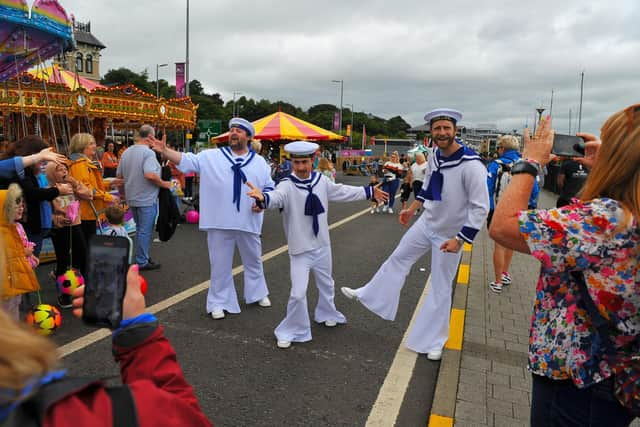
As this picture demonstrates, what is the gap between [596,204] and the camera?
4.78ft

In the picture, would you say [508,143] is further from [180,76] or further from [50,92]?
[180,76]

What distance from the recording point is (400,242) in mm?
4633

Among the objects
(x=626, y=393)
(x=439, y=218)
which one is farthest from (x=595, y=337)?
(x=439, y=218)

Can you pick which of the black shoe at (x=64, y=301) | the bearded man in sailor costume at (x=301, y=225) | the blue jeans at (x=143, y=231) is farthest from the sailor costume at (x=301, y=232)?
the blue jeans at (x=143, y=231)

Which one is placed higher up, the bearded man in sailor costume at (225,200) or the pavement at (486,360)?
the bearded man in sailor costume at (225,200)

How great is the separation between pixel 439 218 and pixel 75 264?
4168 mm

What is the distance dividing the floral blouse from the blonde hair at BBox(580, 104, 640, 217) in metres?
0.05

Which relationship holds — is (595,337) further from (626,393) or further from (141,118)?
(141,118)

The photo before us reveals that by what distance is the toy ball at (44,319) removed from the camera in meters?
4.04

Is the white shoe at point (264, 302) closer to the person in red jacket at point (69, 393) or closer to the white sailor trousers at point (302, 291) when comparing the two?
the white sailor trousers at point (302, 291)

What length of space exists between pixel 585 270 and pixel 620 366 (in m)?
0.33

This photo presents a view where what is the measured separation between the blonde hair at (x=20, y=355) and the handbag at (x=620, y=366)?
5.03 ft

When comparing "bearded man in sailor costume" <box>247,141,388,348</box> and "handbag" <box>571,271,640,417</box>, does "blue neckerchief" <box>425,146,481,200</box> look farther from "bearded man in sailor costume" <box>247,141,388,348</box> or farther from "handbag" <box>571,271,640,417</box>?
"handbag" <box>571,271,640,417</box>

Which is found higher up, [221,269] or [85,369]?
[221,269]
